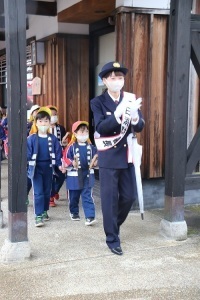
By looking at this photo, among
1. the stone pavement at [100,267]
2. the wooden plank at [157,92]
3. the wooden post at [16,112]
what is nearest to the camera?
the stone pavement at [100,267]

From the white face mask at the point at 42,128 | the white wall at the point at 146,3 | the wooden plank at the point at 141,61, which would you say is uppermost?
the white wall at the point at 146,3

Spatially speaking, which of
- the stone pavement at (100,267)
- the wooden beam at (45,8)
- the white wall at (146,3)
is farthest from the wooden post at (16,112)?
the wooden beam at (45,8)

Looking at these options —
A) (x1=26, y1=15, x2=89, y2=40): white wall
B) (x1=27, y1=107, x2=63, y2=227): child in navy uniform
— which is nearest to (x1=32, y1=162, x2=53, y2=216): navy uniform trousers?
(x1=27, y1=107, x2=63, y2=227): child in navy uniform

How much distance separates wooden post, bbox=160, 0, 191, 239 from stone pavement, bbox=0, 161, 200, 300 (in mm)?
433

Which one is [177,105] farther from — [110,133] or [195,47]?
[110,133]

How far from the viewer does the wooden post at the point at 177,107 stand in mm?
4754

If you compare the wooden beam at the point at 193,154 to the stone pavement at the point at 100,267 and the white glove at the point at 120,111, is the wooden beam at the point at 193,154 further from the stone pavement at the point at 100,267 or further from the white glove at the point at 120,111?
the white glove at the point at 120,111

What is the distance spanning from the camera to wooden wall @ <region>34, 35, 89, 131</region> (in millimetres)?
8086

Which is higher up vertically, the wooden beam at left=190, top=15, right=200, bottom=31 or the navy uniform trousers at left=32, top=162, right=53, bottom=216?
the wooden beam at left=190, top=15, right=200, bottom=31

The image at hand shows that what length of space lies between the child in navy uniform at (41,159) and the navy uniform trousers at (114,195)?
118 centimetres

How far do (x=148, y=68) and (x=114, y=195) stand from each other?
230 centimetres

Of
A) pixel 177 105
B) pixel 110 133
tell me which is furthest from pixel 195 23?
pixel 110 133

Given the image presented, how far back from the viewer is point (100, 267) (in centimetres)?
411

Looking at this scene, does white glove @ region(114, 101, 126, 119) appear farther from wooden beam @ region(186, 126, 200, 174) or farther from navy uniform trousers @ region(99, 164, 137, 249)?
wooden beam @ region(186, 126, 200, 174)
